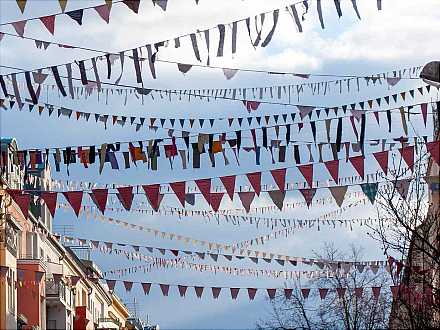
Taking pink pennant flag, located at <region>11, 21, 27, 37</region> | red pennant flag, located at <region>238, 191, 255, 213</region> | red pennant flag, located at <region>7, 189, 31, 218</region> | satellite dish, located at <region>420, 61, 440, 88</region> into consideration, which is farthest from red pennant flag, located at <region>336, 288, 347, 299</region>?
pink pennant flag, located at <region>11, 21, 27, 37</region>

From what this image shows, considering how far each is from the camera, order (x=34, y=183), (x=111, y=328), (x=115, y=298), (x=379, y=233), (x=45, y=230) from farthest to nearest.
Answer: (x=115, y=298) → (x=111, y=328) → (x=45, y=230) → (x=34, y=183) → (x=379, y=233)

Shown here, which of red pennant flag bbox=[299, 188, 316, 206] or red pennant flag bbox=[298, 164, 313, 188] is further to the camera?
red pennant flag bbox=[299, 188, 316, 206]

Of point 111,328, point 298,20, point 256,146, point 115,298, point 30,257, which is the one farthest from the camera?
point 115,298

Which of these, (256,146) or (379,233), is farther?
(379,233)

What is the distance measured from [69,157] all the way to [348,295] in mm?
27648

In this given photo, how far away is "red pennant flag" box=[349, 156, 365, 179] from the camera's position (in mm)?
31016

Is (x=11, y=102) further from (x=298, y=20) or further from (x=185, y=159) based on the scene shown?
(x=298, y=20)

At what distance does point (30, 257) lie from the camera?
61.4 m

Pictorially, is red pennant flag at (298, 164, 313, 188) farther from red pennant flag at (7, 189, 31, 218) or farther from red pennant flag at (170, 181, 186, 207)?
red pennant flag at (7, 189, 31, 218)

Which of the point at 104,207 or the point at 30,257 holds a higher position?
the point at 30,257

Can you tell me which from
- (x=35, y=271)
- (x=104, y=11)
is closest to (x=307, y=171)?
(x=104, y=11)

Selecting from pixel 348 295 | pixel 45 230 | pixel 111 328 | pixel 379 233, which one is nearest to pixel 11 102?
pixel 379 233

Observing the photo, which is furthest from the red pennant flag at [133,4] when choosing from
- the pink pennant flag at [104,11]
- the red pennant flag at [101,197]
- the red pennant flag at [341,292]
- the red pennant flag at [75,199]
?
the red pennant flag at [341,292]

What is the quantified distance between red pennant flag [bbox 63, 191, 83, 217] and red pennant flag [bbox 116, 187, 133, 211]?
966mm
